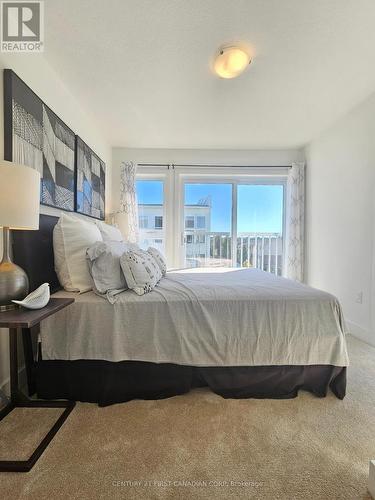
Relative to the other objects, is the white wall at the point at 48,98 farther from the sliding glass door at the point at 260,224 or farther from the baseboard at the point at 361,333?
the baseboard at the point at 361,333

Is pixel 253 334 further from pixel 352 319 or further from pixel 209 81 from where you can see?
pixel 209 81

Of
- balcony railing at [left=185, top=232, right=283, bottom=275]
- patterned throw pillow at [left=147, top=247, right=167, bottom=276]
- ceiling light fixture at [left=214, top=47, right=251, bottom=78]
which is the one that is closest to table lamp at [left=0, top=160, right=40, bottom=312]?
patterned throw pillow at [left=147, top=247, right=167, bottom=276]

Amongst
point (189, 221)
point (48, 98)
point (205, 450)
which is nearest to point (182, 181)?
point (189, 221)

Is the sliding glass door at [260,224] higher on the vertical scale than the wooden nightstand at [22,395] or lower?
higher

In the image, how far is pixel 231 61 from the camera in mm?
1932

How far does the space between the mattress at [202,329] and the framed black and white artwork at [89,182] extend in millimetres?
1408

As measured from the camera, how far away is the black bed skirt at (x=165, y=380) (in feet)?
5.03

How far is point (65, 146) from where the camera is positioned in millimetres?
2305

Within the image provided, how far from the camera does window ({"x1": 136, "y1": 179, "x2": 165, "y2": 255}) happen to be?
13.5 ft

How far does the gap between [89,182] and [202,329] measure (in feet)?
7.19

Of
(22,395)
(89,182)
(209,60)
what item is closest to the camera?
(22,395)

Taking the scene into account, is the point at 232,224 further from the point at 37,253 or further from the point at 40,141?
the point at 37,253

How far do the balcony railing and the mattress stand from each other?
8.43 ft

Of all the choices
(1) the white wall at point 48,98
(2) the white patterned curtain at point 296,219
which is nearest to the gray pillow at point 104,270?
(1) the white wall at point 48,98
